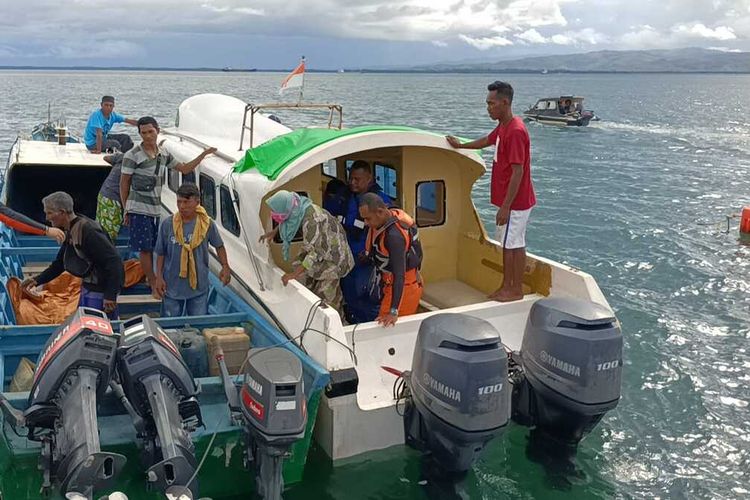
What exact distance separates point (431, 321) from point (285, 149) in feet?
9.12

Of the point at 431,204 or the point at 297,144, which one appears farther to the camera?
the point at 431,204

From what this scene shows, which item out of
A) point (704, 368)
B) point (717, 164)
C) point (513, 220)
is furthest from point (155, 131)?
point (717, 164)

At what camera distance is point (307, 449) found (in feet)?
17.4

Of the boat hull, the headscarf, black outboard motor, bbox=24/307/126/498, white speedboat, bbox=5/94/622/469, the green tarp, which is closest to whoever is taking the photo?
black outboard motor, bbox=24/307/126/498

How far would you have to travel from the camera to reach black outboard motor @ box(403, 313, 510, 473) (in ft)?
15.7

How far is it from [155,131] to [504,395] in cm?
452

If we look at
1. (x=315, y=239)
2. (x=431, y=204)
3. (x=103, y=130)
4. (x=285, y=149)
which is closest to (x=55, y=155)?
(x=103, y=130)

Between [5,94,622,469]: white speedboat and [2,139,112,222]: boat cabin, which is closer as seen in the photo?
[5,94,622,469]: white speedboat

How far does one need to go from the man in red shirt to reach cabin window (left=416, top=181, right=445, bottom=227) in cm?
100

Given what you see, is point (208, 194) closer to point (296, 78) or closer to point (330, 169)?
point (330, 169)

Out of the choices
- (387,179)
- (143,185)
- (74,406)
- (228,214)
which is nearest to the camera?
(74,406)

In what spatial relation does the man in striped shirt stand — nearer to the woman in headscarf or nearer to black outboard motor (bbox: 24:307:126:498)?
the woman in headscarf

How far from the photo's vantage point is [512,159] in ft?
20.9

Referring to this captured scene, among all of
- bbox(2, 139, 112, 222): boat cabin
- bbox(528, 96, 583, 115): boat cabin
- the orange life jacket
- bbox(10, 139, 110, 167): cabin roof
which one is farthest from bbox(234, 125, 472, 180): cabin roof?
bbox(528, 96, 583, 115): boat cabin
